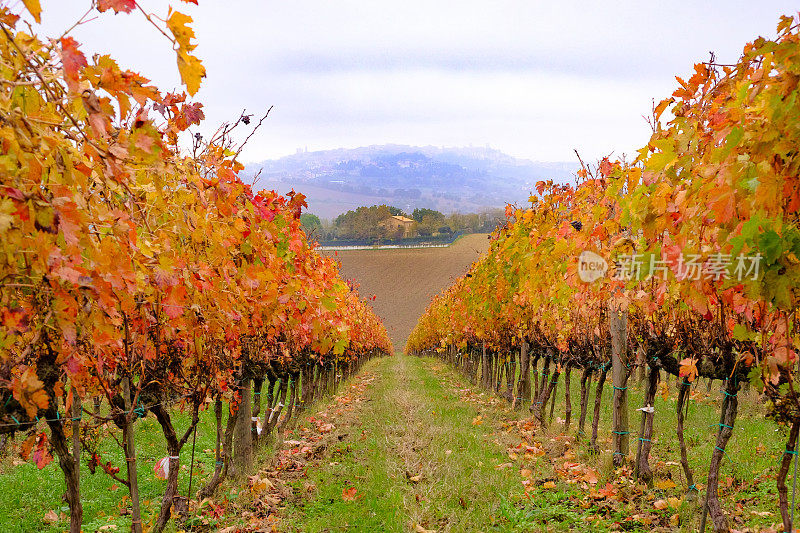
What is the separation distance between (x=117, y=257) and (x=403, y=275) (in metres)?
61.6

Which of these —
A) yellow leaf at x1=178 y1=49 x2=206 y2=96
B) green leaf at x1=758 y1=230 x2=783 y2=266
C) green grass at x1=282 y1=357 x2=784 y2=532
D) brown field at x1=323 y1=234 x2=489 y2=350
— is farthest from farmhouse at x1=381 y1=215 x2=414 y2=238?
yellow leaf at x1=178 y1=49 x2=206 y2=96

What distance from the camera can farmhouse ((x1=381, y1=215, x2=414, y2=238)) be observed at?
9081 cm

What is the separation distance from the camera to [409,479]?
6688 millimetres

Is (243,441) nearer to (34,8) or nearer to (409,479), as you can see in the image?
(409,479)

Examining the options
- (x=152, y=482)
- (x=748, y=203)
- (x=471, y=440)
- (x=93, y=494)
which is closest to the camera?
(x=748, y=203)

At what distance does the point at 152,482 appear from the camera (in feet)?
23.5

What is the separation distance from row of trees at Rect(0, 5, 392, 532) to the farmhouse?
84.0 meters

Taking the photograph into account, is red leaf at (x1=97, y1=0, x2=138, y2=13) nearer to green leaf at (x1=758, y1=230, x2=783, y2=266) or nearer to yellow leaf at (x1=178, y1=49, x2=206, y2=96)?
yellow leaf at (x1=178, y1=49, x2=206, y2=96)

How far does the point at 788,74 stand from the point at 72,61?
2560mm

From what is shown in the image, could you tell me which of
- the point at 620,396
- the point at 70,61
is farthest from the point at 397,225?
the point at 70,61

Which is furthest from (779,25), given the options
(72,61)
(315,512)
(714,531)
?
(315,512)

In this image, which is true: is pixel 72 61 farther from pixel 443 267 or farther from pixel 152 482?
pixel 443 267

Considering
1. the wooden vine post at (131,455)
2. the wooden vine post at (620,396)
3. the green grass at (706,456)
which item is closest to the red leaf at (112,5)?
the wooden vine post at (131,455)

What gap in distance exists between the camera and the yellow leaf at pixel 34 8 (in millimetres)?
1441
